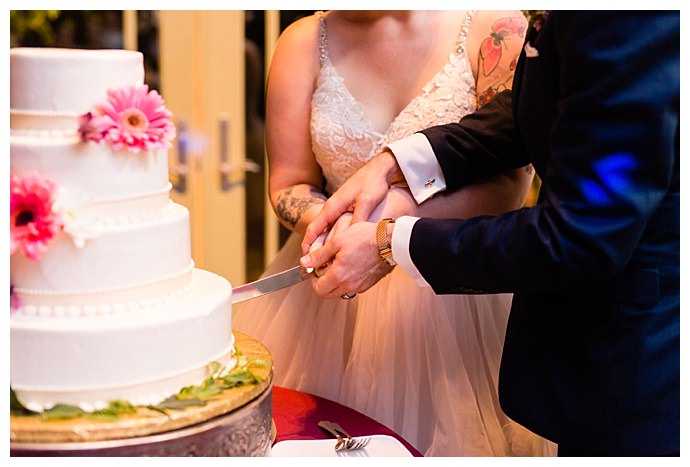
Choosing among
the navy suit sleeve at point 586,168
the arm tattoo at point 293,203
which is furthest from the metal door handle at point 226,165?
the navy suit sleeve at point 586,168

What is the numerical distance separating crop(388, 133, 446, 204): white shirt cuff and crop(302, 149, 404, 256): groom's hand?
36 millimetres

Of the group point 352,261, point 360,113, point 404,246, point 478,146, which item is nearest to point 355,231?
point 352,261

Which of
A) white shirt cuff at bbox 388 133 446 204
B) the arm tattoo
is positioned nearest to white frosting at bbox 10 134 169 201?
Answer: white shirt cuff at bbox 388 133 446 204

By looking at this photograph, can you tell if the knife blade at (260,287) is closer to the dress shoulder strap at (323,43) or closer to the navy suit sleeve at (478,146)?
the navy suit sleeve at (478,146)

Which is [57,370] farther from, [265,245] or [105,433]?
[265,245]

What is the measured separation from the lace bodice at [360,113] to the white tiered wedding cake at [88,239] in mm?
935

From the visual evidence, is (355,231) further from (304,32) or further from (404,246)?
(304,32)

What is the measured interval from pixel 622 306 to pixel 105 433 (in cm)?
93

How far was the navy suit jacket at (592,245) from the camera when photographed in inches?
56.5

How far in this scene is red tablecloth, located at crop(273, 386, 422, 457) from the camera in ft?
6.26

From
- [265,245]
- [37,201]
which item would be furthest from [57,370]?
[265,245]
